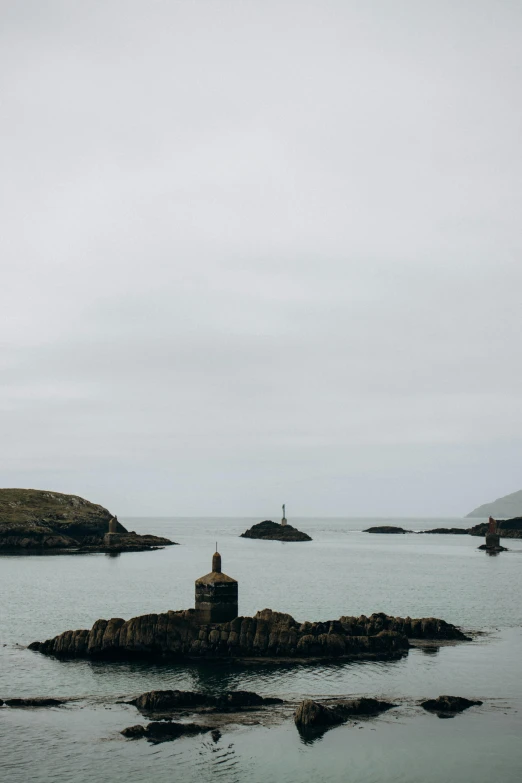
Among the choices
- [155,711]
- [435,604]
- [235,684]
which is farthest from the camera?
[435,604]

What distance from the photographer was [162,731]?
30047 millimetres

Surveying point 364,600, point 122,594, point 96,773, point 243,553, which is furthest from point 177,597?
point 243,553

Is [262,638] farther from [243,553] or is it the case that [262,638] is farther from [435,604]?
[243,553]

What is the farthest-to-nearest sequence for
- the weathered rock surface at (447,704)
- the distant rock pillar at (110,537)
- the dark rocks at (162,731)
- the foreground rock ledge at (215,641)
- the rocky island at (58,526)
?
the distant rock pillar at (110,537) → the rocky island at (58,526) → the foreground rock ledge at (215,641) → the weathered rock surface at (447,704) → the dark rocks at (162,731)

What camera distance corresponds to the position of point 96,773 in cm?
2669

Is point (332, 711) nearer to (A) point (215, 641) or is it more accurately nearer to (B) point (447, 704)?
(B) point (447, 704)

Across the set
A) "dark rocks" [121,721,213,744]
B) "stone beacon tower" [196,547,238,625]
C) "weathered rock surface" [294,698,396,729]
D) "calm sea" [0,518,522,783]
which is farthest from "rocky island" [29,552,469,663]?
"dark rocks" [121,721,213,744]

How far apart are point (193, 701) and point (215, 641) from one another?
10248mm

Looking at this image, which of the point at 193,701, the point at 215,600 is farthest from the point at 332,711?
the point at 215,600

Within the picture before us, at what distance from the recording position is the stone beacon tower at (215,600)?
151 ft

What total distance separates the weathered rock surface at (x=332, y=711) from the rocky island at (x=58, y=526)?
119 m

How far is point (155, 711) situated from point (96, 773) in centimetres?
672

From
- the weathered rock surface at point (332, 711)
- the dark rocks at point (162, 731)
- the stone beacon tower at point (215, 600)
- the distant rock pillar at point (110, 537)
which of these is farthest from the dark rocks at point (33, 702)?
the distant rock pillar at point (110, 537)

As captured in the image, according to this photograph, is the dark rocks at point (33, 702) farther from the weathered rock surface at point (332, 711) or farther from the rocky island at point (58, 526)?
the rocky island at point (58, 526)
